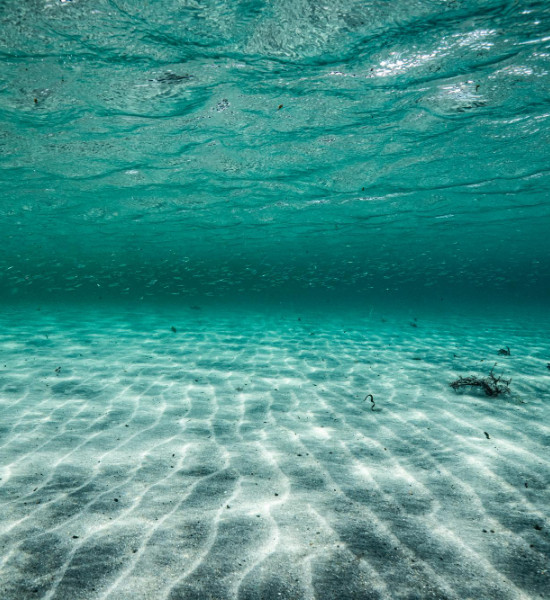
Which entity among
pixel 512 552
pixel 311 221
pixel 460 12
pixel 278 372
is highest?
pixel 460 12

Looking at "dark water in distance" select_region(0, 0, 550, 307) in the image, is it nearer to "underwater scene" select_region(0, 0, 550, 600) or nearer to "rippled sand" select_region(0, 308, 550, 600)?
"underwater scene" select_region(0, 0, 550, 600)

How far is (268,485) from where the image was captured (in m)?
3.52

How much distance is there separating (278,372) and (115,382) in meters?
3.55

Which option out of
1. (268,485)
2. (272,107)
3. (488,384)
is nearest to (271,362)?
(488,384)

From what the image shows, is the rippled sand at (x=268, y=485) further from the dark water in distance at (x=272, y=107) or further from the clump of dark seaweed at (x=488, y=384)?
the dark water in distance at (x=272, y=107)

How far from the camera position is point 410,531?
282 cm

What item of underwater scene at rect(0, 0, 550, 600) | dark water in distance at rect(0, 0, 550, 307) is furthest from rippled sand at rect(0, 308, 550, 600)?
dark water in distance at rect(0, 0, 550, 307)

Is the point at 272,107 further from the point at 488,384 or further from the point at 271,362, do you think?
the point at 488,384

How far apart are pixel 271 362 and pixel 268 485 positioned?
5574 mm

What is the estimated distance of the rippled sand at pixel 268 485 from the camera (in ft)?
7.64

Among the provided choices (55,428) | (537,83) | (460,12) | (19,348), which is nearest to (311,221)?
(537,83)

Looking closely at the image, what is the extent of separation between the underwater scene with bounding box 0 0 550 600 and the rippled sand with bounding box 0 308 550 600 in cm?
2

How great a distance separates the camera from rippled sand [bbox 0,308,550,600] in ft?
7.64

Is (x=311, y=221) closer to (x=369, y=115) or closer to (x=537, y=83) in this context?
(x=369, y=115)
